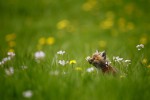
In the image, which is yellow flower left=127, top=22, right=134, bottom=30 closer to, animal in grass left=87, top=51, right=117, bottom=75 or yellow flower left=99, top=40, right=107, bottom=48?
yellow flower left=99, top=40, right=107, bottom=48

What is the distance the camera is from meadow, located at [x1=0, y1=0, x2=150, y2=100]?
3.23 metres

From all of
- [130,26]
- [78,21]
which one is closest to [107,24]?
[130,26]

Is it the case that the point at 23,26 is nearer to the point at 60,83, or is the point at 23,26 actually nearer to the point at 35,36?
the point at 35,36

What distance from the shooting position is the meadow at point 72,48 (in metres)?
3.23

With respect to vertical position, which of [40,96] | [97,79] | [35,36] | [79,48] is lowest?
[40,96]

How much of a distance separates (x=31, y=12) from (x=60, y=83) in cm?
844

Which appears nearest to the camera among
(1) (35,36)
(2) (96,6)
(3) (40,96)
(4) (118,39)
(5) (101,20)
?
(3) (40,96)

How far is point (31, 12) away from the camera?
11453 mm

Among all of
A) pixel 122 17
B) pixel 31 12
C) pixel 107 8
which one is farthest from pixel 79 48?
pixel 31 12

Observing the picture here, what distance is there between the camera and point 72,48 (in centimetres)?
805

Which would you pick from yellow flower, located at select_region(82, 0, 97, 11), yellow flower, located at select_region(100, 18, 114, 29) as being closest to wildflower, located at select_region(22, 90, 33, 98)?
yellow flower, located at select_region(100, 18, 114, 29)

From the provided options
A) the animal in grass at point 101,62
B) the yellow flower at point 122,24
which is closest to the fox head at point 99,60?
the animal in grass at point 101,62

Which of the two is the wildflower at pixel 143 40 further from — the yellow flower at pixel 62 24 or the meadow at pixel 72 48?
the yellow flower at pixel 62 24

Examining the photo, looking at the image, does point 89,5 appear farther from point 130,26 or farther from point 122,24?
point 130,26
